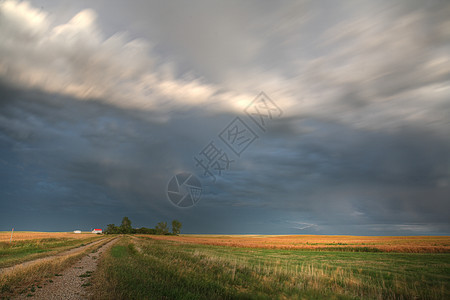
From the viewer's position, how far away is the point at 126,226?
606 feet

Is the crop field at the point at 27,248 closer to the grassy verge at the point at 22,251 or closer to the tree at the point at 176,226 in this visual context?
the grassy verge at the point at 22,251

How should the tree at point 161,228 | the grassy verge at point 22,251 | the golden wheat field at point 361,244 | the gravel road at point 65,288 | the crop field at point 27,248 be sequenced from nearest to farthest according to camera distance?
the gravel road at point 65,288 → the grassy verge at point 22,251 → the crop field at point 27,248 → the golden wheat field at point 361,244 → the tree at point 161,228

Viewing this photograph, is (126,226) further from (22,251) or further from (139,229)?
(22,251)

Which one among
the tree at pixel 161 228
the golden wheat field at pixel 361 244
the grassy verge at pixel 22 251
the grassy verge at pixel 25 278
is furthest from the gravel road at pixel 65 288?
→ the tree at pixel 161 228

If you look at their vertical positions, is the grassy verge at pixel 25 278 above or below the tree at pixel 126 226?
above

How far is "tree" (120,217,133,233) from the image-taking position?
18084cm

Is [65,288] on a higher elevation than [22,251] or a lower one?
higher

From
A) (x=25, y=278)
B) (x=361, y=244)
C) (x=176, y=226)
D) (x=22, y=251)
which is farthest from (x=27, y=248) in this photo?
(x=176, y=226)

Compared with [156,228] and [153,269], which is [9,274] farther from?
[156,228]

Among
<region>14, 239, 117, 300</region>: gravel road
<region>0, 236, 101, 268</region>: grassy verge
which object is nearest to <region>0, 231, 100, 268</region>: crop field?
<region>0, 236, 101, 268</region>: grassy verge

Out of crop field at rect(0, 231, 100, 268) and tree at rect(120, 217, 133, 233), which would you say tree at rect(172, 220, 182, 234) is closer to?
tree at rect(120, 217, 133, 233)

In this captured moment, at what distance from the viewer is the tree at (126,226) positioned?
180837 mm

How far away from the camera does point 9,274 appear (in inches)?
504

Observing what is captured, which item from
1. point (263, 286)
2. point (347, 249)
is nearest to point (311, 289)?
point (263, 286)
